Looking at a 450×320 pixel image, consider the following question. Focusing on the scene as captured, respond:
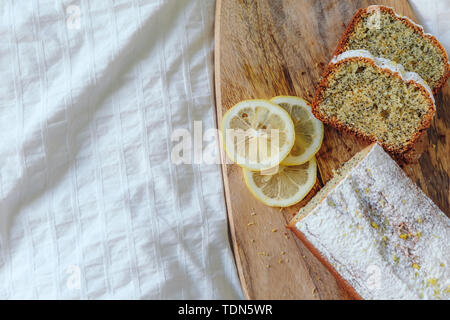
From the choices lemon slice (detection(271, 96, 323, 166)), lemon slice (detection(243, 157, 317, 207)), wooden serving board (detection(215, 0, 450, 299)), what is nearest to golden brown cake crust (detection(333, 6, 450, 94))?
wooden serving board (detection(215, 0, 450, 299))

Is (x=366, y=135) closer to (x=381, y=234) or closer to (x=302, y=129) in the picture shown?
(x=302, y=129)

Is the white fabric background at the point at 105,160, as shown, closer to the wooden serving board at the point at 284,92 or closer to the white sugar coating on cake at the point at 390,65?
the wooden serving board at the point at 284,92

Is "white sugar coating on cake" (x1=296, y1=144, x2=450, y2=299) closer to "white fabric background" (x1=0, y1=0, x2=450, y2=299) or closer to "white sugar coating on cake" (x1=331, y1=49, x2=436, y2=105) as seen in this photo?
"white sugar coating on cake" (x1=331, y1=49, x2=436, y2=105)

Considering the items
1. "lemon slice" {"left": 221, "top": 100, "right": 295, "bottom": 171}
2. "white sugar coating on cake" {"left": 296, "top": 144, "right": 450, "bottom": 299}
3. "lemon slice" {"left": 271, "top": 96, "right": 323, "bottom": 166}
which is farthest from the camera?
"lemon slice" {"left": 271, "top": 96, "right": 323, "bottom": 166}

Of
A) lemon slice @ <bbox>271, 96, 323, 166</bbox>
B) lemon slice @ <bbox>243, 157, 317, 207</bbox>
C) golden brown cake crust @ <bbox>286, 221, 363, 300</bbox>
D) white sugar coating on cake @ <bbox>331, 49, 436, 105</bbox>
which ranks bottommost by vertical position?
golden brown cake crust @ <bbox>286, 221, 363, 300</bbox>

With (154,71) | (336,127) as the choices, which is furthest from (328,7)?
(154,71)

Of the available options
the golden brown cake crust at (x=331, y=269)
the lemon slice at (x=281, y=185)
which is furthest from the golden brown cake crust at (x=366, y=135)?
the golden brown cake crust at (x=331, y=269)

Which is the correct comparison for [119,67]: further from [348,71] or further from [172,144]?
[348,71]
